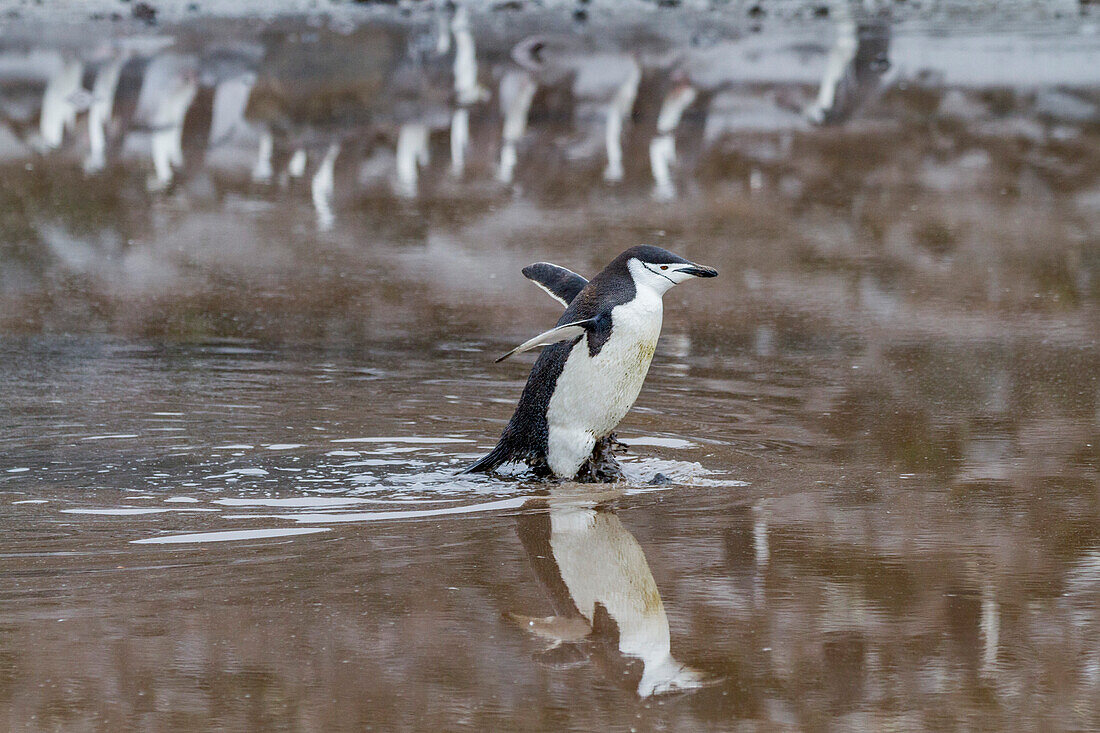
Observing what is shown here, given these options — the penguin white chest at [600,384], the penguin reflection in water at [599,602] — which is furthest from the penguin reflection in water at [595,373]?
the penguin reflection in water at [599,602]

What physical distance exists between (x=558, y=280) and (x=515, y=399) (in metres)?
0.75

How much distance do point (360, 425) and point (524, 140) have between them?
21.3 ft

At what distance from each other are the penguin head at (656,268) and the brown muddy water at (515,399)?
0.59 m

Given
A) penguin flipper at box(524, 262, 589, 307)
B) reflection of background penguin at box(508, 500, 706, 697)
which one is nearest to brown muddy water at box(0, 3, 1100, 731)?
reflection of background penguin at box(508, 500, 706, 697)

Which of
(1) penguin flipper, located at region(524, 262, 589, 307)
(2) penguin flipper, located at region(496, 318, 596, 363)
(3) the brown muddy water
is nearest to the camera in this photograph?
(3) the brown muddy water

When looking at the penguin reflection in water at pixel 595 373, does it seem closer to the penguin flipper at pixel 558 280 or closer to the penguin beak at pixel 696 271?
the penguin beak at pixel 696 271

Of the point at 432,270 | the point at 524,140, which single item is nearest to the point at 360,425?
the point at 432,270

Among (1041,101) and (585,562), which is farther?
(1041,101)

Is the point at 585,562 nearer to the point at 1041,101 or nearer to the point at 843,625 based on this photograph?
the point at 843,625

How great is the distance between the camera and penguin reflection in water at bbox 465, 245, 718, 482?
4867 millimetres

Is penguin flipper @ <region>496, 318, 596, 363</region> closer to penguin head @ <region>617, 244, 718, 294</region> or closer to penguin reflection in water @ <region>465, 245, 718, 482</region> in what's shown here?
penguin reflection in water @ <region>465, 245, 718, 482</region>

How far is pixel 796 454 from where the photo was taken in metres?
5.09

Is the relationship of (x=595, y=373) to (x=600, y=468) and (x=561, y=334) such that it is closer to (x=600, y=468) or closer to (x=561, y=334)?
(x=561, y=334)

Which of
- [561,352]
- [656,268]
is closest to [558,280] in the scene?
[561,352]
